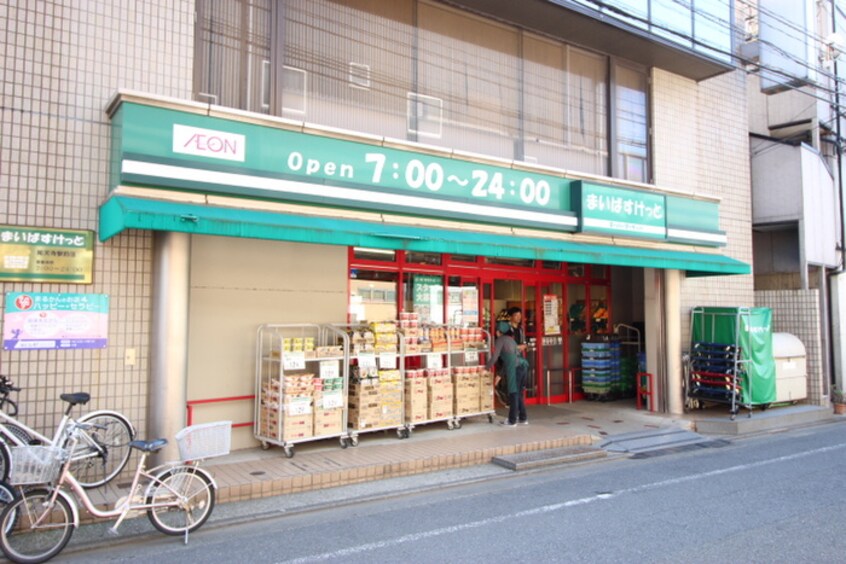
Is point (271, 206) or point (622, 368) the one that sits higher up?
point (271, 206)

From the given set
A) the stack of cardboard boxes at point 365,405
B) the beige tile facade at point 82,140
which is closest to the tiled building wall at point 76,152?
the beige tile facade at point 82,140

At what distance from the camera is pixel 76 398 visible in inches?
262

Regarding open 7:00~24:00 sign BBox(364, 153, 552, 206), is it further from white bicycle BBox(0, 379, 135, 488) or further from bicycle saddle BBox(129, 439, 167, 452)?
bicycle saddle BBox(129, 439, 167, 452)

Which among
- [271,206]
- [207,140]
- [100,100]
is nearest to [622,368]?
[271,206]

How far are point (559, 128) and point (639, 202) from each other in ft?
7.12

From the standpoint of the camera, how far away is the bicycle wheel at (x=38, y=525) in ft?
17.3

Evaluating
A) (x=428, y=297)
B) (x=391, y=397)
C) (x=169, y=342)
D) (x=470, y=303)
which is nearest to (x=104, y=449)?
(x=169, y=342)

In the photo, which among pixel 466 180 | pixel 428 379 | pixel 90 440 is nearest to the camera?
pixel 90 440

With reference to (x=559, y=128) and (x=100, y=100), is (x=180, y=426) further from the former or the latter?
(x=559, y=128)

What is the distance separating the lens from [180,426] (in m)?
7.46

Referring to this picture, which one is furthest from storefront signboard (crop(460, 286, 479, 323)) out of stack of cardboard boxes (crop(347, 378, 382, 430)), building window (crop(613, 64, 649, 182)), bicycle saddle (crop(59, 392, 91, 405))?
bicycle saddle (crop(59, 392, 91, 405))

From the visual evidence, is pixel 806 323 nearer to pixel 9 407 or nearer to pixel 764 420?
pixel 764 420

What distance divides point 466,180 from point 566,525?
5.68m

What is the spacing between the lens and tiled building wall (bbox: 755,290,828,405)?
14695 mm
